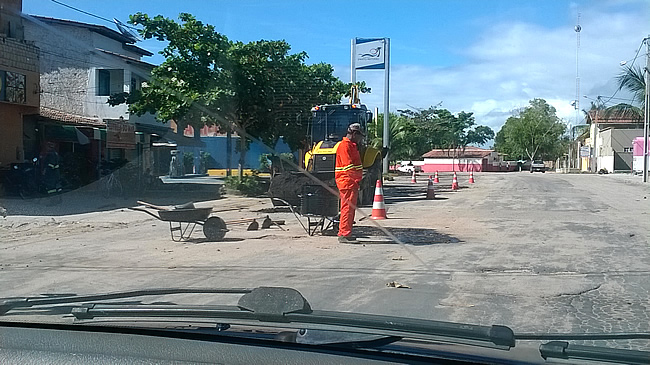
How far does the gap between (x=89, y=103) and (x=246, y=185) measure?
6654mm

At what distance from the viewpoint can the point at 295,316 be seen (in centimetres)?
323

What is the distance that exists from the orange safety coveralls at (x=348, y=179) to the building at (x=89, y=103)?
26.1ft

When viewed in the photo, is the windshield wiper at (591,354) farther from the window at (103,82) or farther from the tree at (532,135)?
the tree at (532,135)

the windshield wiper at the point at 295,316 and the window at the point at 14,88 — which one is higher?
the window at the point at 14,88

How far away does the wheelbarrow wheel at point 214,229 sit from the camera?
37.7ft

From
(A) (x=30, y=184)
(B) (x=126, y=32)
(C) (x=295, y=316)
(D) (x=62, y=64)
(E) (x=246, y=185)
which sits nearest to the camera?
(C) (x=295, y=316)

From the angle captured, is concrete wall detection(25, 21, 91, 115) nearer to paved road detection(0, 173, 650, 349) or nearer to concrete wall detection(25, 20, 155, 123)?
concrete wall detection(25, 20, 155, 123)

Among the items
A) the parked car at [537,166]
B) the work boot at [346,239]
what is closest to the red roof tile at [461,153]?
the parked car at [537,166]

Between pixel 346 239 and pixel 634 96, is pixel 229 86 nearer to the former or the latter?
pixel 346 239

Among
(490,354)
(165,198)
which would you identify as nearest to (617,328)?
(490,354)

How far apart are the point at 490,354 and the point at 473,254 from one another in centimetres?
729

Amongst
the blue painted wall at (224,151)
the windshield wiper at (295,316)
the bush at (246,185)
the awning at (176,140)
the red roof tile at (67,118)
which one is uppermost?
the red roof tile at (67,118)

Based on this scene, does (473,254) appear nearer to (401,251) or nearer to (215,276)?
(401,251)

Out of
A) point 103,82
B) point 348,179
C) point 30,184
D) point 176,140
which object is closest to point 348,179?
point 348,179
